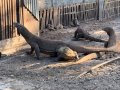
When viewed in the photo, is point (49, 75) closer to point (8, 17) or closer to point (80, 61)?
point (80, 61)

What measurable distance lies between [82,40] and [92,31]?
205 cm

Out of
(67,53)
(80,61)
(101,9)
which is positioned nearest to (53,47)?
(67,53)

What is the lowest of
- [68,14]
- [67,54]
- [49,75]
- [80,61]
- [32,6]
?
[49,75]

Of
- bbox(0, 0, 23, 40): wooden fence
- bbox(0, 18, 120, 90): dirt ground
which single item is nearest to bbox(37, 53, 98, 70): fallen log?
bbox(0, 18, 120, 90): dirt ground

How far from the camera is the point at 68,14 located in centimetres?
1508

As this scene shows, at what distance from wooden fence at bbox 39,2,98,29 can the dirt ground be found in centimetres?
352

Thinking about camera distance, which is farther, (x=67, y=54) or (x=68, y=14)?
(x=68, y=14)

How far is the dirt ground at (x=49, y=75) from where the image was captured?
8.11 m

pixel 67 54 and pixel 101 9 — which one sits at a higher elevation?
pixel 101 9

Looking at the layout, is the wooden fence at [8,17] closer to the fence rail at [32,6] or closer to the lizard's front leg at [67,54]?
the fence rail at [32,6]

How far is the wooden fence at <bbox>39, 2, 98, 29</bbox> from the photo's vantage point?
14238 millimetres

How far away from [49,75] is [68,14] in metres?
6.49

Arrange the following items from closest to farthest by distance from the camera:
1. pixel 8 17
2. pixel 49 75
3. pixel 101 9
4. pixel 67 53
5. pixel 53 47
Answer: pixel 49 75 < pixel 67 53 < pixel 53 47 < pixel 8 17 < pixel 101 9

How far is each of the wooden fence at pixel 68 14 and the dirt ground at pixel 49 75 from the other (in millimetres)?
3520
